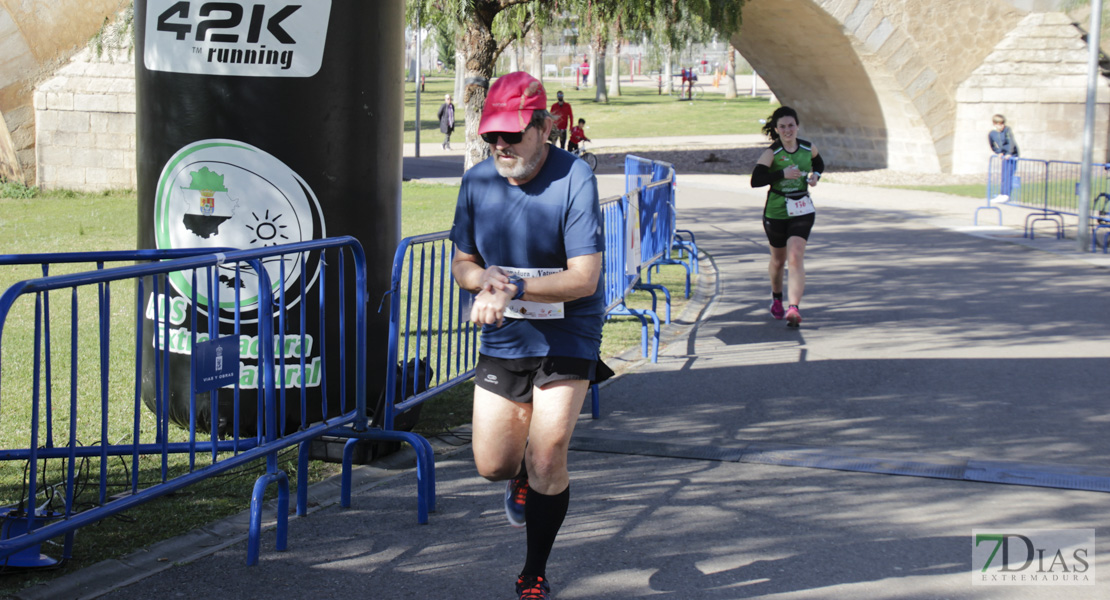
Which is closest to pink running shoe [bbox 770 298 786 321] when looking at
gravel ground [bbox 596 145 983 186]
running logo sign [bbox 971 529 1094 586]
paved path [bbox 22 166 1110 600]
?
paved path [bbox 22 166 1110 600]

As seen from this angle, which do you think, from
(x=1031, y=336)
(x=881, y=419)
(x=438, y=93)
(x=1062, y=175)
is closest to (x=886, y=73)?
(x=1062, y=175)

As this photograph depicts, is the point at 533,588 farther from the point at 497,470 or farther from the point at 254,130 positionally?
the point at 254,130

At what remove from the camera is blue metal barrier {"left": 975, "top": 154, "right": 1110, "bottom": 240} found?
1655 cm

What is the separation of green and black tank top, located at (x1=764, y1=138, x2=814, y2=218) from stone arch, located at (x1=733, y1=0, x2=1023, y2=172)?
1581 cm

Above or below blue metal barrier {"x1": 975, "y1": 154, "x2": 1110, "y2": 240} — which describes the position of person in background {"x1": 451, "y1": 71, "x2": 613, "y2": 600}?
below

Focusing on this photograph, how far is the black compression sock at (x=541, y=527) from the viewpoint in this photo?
370 cm

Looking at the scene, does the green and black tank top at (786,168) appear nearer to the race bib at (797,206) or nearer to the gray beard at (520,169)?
the race bib at (797,206)

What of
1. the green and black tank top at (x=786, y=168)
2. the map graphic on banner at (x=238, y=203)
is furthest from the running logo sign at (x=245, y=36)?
the green and black tank top at (x=786, y=168)

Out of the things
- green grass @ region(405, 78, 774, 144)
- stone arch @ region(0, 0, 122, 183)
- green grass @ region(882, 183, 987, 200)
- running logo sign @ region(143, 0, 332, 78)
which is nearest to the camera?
running logo sign @ region(143, 0, 332, 78)

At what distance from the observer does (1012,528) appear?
4.46 m

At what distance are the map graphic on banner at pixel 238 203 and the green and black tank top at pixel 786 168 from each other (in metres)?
4.59

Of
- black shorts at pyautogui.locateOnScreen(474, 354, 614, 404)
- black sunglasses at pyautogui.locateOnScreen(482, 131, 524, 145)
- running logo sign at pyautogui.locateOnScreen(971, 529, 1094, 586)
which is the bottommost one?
running logo sign at pyautogui.locateOnScreen(971, 529, 1094, 586)

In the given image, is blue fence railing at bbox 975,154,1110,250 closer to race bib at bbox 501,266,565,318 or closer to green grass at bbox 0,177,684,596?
green grass at bbox 0,177,684,596

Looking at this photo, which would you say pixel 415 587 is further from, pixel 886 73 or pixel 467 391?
pixel 886 73
